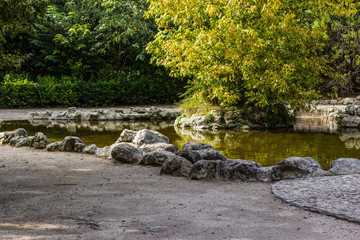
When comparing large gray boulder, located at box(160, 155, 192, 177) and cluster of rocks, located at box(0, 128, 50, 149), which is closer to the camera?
large gray boulder, located at box(160, 155, 192, 177)

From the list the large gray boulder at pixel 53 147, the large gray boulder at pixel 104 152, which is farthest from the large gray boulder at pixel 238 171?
the large gray boulder at pixel 53 147

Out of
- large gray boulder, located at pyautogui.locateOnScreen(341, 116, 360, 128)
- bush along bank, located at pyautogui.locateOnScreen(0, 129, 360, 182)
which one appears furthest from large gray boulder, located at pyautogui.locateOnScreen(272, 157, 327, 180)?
large gray boulder, located at pyautogui.locateOnScreen(341, 116, 360, 128)

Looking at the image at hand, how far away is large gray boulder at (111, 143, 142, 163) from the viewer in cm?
681

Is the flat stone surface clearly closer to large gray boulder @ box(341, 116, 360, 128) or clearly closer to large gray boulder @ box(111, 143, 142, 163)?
large gray boulder @ box(111, 143, 142, 163)

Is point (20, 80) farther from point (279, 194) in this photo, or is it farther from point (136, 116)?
point (279, 194)

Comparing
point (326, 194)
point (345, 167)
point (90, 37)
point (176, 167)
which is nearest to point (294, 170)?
point (345, 167)

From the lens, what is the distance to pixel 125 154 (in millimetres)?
6836

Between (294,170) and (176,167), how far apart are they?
5.50ft

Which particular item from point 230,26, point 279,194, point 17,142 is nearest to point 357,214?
point 279,194

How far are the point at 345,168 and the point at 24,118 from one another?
1392 centimetres

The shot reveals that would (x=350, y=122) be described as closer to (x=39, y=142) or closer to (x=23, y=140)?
(x=39, y=142)

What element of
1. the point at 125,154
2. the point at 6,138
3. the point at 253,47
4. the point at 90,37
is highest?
the point at 90,37

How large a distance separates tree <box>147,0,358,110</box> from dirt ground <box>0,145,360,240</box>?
683 cm

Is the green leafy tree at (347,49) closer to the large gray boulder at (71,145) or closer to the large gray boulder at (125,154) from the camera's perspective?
the large gray boulder at (71,145)
